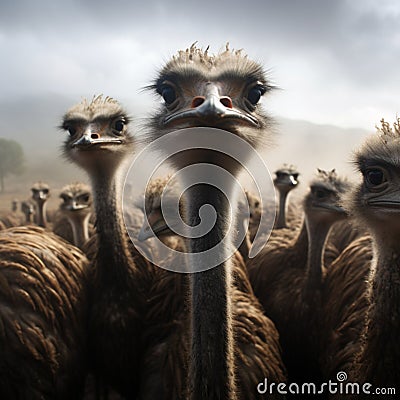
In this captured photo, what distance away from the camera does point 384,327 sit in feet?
5.75

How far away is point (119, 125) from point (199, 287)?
1442mm

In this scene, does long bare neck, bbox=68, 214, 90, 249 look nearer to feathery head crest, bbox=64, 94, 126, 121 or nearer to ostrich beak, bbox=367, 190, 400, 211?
feathery head crest, bbox=64, 94, 126, 121

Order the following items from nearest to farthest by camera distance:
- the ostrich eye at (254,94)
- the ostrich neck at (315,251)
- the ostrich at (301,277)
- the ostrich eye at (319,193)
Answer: the ostrich eye at (254,94)
the ostrich at (301,277)
the ostrich neck at (315,251)
the ostrich eye at (319,193)

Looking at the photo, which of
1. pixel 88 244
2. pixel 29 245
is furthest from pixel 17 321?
pixel 88 244

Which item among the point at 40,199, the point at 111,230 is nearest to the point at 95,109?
the point at 111,230

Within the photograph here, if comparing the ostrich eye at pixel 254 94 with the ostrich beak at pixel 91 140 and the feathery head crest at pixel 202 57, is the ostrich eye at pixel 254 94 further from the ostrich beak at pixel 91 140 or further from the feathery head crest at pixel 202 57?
the ostrich beak at pixel 91 140

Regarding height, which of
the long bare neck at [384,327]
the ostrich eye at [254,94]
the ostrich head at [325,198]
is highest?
the ostrich eye at [254,94]

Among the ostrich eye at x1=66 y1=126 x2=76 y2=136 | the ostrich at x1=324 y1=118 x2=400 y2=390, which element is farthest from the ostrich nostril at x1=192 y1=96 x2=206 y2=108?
the ostrich eye at x1=66 y1=126 x2=76 y2=136

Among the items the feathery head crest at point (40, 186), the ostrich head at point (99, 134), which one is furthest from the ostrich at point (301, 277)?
the feathery head crest at point (40, 186)

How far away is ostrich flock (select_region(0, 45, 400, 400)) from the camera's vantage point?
1.68 m

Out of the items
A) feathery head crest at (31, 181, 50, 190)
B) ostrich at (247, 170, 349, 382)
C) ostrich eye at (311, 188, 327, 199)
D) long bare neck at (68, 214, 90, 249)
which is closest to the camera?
ostrich at (247, 170, 349, 382)

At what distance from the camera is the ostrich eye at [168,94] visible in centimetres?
178

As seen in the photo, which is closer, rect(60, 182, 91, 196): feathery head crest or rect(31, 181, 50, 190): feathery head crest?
rect(60, 182, 91, 196): feathery head crest

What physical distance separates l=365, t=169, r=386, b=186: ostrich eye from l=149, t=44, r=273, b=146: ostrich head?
467 millimetres
